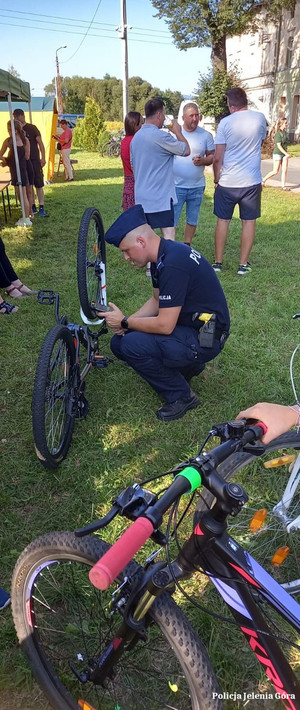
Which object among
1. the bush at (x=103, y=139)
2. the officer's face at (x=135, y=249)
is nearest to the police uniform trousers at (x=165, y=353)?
the officer's face at (x=135, y=249)

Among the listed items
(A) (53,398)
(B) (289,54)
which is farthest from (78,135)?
(A) (53,398)

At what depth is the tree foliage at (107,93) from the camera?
55.1m

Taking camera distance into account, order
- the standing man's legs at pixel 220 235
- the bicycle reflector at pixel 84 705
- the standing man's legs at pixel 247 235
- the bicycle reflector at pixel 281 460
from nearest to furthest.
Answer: the bicycle reflector at pixel 84 705 → the bicycle reflector at pixel 281 460 → the standing man's legs at pixel 247 235 → the standing man's legs at pixel 220 235

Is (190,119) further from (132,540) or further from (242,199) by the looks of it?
(132,540)

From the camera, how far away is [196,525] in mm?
1252

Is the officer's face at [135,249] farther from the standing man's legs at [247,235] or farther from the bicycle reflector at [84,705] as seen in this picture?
the standing man's legs at [247,235]

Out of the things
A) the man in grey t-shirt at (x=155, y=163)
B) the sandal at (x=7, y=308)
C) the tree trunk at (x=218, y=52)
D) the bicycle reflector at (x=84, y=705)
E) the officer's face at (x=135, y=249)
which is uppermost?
the tree trunk at (x=218, y=52)

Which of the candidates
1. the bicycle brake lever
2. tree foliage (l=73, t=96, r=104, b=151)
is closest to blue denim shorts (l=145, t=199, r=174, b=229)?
the bicycle brake lever

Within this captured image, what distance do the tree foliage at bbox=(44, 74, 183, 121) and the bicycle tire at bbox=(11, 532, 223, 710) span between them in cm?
5819

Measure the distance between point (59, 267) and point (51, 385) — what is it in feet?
13.3

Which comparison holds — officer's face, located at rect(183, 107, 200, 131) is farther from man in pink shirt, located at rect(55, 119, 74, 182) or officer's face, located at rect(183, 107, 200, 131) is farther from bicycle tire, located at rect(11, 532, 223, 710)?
man in pink shirt, located at rect(55, 119, 74, 182)

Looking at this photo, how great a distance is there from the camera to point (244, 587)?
1.25m

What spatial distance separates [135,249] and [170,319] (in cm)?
48

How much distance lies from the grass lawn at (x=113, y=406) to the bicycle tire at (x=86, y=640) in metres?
0.19
